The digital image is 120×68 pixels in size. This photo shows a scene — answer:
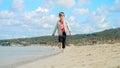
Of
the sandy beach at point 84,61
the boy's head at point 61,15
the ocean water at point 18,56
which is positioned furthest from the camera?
the boy's head at point 61,15

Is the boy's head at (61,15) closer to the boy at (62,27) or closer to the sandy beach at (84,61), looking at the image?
the boy at (62,27)

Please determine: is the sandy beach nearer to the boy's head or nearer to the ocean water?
the ocean water

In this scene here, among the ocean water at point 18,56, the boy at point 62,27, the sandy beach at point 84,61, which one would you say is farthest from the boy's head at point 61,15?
the sandy beach at point 84,61

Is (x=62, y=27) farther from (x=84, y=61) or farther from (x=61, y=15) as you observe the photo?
(x=84, y=61)

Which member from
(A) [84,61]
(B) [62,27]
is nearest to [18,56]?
(B) [62,27]

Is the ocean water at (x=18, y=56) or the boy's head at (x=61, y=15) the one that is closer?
the ocean water at (x=18, y=56)

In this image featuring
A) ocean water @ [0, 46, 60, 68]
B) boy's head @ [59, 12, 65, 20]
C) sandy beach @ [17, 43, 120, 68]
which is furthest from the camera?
boy's head @ [59, 12, 65, 20]

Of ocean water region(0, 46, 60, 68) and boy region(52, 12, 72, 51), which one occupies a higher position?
boy region(52, 12, 72, 51)

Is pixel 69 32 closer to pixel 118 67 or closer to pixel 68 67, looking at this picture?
pixel 68 67

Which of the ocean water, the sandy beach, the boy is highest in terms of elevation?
the boy

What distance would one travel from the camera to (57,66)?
415 inches

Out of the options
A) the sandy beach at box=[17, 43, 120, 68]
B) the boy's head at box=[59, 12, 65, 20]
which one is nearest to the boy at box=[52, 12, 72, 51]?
the boy's head at box=[59, 12, 65, 20]

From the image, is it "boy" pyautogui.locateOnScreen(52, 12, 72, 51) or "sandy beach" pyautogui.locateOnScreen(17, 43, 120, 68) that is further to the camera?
"boy" pyautogui.locateOnScreen(52, 12, 72, 51)

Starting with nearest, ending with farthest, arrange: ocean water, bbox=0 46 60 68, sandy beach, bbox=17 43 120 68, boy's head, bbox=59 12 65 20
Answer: sandy beach, bbox=17 43 120 68 → ocean water, bbox=0 46 60 68 → boy's head, bbox=59 12 65 20
